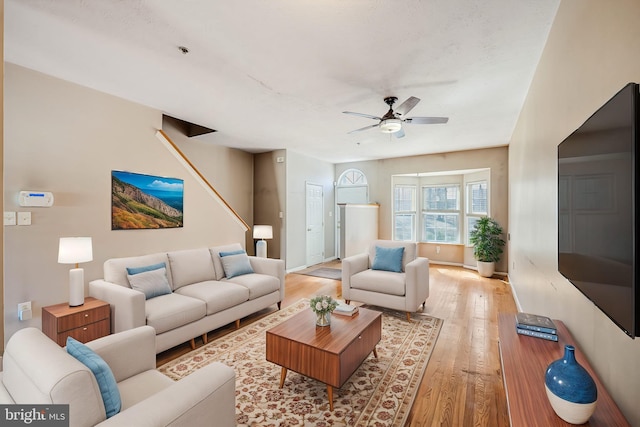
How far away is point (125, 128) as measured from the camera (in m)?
3.37

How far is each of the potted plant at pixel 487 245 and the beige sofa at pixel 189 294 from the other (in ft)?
14.0

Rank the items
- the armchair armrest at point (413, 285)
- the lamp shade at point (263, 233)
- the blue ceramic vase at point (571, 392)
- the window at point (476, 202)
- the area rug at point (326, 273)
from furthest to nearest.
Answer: the window at point (476, 202) < the area rug at point (326, 273) < the lamp shade at point (263, 233) < the armchair armrest at point (413, 285) < the blue ceramic vase at point (571, 392)

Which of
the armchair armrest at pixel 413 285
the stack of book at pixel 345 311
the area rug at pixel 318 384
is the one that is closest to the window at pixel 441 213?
the armchair armrest at pixel 413 285

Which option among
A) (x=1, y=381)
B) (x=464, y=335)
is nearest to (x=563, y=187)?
(x=464, y=335)

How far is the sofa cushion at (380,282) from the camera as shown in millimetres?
3540

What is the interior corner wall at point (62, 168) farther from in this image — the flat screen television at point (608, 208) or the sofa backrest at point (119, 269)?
the flat screen television at point (608, 208)

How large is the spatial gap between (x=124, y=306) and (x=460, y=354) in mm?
3132

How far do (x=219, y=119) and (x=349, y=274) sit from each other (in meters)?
2.91

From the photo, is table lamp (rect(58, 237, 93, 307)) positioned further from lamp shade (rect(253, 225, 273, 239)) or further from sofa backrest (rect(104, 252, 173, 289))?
lamp shade (rect(253, 225, 273, 239))

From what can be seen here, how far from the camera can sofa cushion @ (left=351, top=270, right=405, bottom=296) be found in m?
3.54

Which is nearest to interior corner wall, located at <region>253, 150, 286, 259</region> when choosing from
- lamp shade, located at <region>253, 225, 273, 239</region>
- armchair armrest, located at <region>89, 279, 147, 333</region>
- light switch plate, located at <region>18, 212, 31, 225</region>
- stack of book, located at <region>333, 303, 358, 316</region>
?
lamp shade, located at <region>253, 225, 273, 239</region>

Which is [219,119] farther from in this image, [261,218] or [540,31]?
[540,31]

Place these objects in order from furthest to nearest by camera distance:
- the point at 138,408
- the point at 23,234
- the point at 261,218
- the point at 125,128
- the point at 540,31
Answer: the point at 261,218 → the point at 125,128 → the point at 23,234 → the point at 540,31 → the point at 138,408

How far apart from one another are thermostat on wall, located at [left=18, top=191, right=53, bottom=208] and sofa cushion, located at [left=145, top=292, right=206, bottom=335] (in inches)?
53.7
